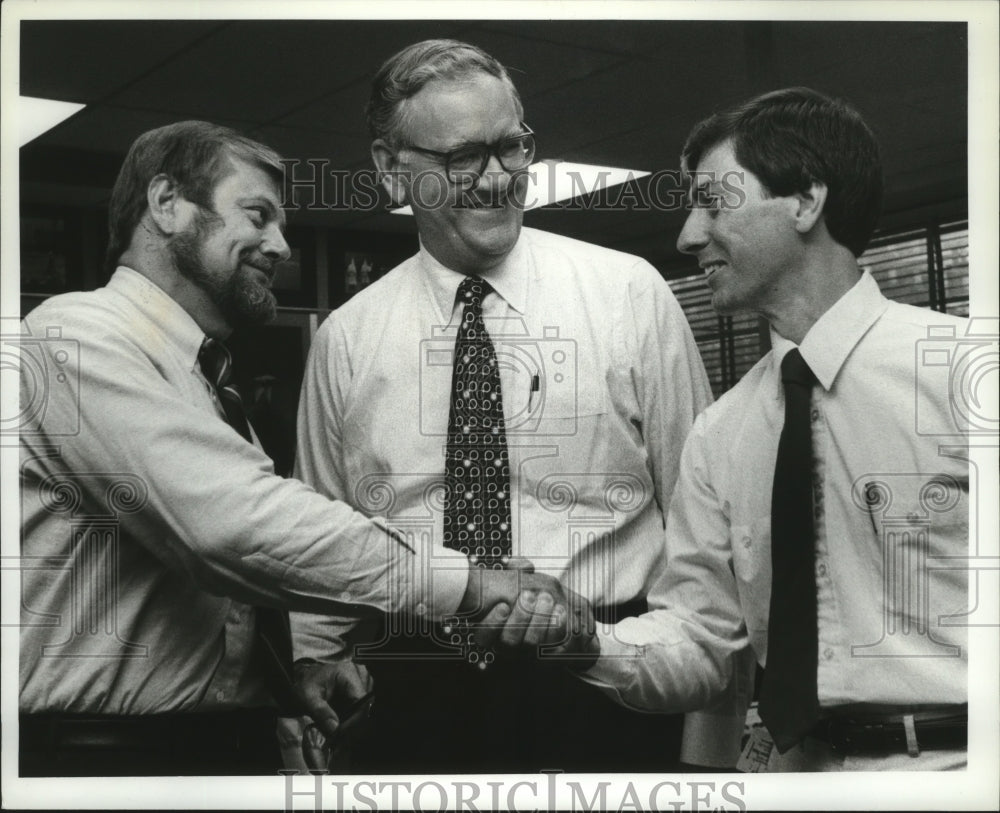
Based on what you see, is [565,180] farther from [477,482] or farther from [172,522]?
[172,522]

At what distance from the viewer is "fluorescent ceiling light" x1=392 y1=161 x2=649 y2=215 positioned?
2.66m

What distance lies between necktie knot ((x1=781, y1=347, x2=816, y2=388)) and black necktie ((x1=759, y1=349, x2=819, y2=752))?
30mm

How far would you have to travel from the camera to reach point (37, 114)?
105 inches

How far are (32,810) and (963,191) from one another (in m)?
2.80

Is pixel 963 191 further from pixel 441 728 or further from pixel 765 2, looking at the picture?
pixel 441 728

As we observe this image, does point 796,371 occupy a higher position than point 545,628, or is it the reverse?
point 796,371

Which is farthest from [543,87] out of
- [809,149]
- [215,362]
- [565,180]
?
[215,362]

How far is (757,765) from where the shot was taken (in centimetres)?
263

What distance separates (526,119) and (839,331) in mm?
923

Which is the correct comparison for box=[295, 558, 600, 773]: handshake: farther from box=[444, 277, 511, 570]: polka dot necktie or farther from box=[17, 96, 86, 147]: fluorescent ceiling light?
box=[17, 96, 86, 147]: fluorescent ceiling light

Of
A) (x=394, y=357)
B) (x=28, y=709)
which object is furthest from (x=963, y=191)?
(x=28, y=709)

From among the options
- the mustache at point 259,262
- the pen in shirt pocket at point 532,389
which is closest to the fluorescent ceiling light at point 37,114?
the mustache at point 259,262

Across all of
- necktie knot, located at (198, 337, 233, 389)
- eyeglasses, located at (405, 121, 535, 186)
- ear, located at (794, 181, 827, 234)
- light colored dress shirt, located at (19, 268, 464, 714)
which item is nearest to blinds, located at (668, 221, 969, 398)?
ear, located at (794, 181, 827, 234)

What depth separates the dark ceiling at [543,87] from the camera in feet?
8.70
